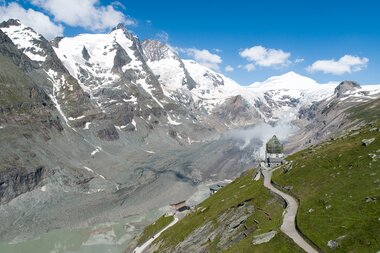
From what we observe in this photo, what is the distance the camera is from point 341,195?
58.1 metres

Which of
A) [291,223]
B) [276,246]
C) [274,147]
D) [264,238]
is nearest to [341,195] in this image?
[291,223]

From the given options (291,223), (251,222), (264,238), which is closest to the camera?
(264,238)

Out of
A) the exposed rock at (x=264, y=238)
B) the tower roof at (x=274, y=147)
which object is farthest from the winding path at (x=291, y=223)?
the tower roof at (x=274, y=147)

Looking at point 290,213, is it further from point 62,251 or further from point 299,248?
point 62,251

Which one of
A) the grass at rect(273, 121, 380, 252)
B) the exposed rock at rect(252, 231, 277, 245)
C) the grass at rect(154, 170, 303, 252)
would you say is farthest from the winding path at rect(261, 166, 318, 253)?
the exposed rock at rect(252, 231, 277, 245)

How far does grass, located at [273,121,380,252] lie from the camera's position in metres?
45.5

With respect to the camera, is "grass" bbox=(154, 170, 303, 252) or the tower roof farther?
the tower roof

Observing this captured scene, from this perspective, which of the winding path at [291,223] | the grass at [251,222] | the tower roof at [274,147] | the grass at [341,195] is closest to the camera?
the grass at [341,195]

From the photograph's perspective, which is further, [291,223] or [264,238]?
[291,223]

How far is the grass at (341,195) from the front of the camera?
45534mm

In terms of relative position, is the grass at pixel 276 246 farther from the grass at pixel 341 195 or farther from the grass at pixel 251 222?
the grass at pixel 341 195

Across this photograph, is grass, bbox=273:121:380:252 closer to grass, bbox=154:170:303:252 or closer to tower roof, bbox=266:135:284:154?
grass, bbox=154:170:303:252

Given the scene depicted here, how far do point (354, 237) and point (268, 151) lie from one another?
257 ft

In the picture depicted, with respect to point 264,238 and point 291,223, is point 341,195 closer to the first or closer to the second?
point 291,223
